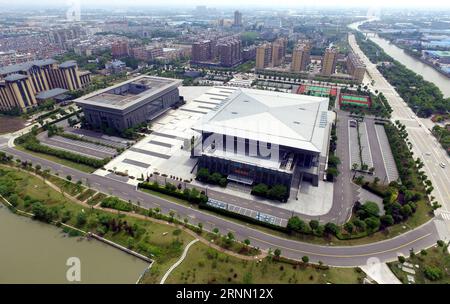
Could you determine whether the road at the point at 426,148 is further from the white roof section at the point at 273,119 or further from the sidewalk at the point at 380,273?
the white roof section at the point at 273,119

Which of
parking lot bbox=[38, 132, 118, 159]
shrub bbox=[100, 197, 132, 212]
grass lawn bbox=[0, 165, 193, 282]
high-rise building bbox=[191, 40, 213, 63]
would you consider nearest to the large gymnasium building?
shrub bbox=[100, 197, 132, 212]

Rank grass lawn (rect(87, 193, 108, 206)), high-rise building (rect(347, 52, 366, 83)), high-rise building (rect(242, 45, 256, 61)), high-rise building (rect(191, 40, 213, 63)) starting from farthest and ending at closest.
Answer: high-rise building (rect(242, 45, 256, 61)), high-rise building (rect(191, 40, 213, 63)), high-rise building (rect(347, 52, 366, 83)), grass lawn (rect(87, 193, 108, 206))

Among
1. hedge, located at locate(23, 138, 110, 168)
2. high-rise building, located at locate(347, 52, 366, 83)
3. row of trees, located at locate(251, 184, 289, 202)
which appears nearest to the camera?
row of trees, located at locate(251, 184, 289, 202)

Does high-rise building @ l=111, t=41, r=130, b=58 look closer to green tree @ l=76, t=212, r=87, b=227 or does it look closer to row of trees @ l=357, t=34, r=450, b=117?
green tree @ l=76, t=212, r=87, b=227

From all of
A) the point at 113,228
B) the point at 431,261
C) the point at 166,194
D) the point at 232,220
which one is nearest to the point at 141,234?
the point at 113,228

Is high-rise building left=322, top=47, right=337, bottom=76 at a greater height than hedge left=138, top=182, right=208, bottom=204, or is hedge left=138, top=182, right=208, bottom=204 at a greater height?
high-rise building left=322, top=47, right=337, bottom=76

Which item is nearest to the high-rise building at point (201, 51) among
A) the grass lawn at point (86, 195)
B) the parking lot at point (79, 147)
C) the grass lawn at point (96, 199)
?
the parking lot at point (79, 147)

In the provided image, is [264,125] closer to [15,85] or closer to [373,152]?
[373,152]

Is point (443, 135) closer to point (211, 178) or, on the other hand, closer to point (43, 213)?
point (211, 178)
